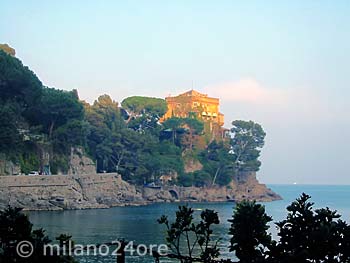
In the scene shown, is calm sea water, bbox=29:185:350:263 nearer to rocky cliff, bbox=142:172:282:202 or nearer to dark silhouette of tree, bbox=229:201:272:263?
dark silhouette of tree, bbox=229:201:272:263

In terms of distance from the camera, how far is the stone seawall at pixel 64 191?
37.8 metres

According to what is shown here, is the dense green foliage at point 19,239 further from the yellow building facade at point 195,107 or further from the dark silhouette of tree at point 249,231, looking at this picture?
the yellow building facade at point 195,107

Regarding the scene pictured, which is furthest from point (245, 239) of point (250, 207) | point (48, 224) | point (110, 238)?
point (48, 224)

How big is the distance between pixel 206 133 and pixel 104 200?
1796 centimetres

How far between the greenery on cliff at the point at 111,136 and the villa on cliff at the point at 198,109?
9.77ft

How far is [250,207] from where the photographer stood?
7879mm

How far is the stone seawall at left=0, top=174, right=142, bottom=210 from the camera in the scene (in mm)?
37844

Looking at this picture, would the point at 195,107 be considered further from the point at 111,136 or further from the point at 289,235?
the point at 289,235

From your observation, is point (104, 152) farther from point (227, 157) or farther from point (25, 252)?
point (25, 252)

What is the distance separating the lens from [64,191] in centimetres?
4138

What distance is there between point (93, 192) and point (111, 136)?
17.5ft

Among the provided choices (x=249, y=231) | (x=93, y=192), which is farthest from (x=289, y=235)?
(x=93, y=192)

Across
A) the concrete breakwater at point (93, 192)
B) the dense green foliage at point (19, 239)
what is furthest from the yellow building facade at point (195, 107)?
the dense green foliage at point (19, 239)

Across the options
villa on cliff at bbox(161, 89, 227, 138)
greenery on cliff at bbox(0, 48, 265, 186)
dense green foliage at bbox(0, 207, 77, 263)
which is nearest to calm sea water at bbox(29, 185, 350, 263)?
greenery on cliff at bbox(0, 48, 265, 186)
